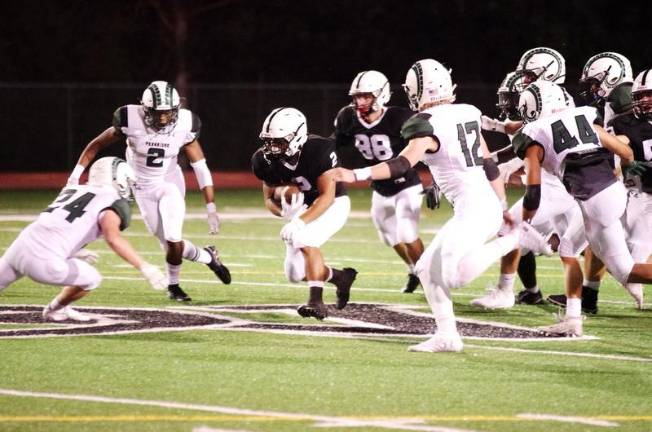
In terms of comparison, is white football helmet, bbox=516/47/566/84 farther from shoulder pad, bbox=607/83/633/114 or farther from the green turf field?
the green turf field

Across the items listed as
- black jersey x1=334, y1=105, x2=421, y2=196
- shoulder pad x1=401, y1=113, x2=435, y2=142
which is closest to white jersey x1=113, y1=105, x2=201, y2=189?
black jersey x1=334, y1=105, x2=421, y2=196

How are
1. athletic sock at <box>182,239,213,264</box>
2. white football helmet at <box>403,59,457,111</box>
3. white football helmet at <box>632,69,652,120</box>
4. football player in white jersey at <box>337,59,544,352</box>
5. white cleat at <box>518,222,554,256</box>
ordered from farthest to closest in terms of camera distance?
athletic sock at <box>182,239,213,264</box>, white cleat at <box>518,222,554,256</box>, white football helmet at <box>632,69,652,120</box>, white football helmet at <box>403,59,457,111</box>, football player in white jersey at <box>337,59,544,352</box>

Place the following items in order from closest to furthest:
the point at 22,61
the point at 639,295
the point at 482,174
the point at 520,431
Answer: the point at 520,431 < the point at 482,174 < the point at 639,295 < the point at 22,61

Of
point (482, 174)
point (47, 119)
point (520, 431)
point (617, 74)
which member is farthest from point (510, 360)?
point (47, 119)

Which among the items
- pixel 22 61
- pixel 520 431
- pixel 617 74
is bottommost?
pixel 520 431

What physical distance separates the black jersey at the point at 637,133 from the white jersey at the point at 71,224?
11.5 feet

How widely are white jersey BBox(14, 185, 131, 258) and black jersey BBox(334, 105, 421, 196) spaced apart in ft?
9.19

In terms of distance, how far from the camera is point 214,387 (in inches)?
265

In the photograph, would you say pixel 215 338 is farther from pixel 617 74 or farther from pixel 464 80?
pixel 464 80

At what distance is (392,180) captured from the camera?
10859 millimetres

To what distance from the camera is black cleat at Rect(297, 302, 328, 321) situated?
880cm

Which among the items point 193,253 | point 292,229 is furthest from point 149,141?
point 292,229

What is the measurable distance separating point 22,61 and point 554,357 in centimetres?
2415

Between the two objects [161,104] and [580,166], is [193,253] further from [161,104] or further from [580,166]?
[580,166]
